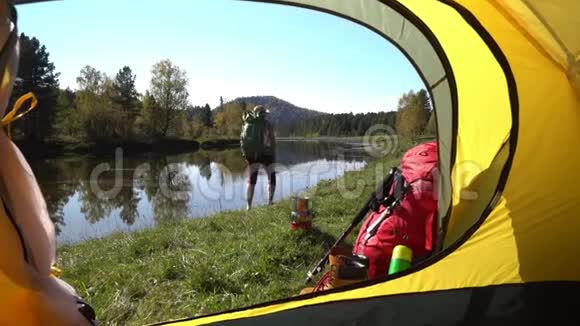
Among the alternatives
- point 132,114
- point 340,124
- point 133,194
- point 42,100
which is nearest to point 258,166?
point 133,194

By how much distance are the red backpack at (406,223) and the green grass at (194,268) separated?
660 millimetres

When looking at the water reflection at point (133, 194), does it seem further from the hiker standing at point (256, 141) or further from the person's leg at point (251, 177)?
the hiker standing at point (256, 141)

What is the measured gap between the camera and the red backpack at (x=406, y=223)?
10.0ft

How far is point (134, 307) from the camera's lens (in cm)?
307

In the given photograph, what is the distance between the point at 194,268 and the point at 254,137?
4.01 metres

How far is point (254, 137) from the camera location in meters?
7.42

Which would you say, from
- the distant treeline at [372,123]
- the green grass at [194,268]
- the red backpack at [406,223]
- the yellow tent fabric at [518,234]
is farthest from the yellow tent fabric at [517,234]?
the distant treeline at [372,123]

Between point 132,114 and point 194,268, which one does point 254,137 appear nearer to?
point 194,268

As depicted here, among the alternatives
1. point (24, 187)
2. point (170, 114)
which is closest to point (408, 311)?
point (24, 187)

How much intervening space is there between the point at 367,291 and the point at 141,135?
35448mm

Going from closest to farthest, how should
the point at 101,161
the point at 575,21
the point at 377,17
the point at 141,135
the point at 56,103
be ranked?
the point at 575,21 < the point at 377,17 < the point at 56,103 < the point at 101,161 < the point at 141,135

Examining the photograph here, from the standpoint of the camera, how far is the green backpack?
7426 mm

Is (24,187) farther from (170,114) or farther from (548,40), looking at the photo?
(170,114)

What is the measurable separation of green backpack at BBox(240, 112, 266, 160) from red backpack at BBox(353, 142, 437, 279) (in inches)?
165
